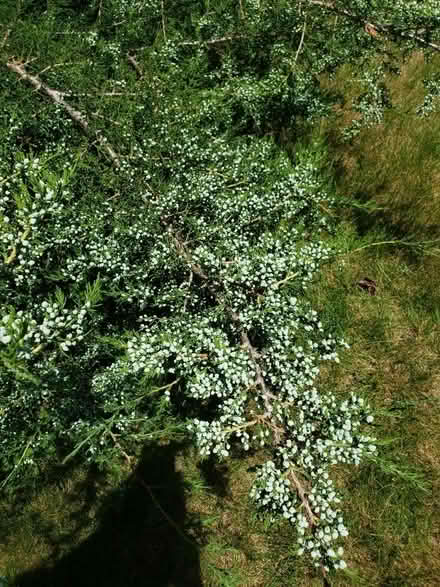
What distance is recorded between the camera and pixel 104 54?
10.4 feet

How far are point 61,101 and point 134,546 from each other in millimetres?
3605

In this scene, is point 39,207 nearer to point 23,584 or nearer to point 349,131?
point 349,131

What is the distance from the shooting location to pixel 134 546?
3.46m

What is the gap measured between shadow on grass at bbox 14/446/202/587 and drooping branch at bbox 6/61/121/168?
2.56 m

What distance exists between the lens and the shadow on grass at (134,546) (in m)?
3.36

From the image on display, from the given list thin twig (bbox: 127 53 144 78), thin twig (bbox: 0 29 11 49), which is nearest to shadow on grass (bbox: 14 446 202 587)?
thin twig (bbox: 127 53 144 78)

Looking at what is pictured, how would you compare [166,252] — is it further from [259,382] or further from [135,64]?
[135,64]

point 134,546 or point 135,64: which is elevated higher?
point 135,64

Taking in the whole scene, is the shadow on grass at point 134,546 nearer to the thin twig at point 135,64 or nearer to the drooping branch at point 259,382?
the drooping branch at point 259,382

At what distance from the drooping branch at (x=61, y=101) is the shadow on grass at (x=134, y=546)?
256 centimetres

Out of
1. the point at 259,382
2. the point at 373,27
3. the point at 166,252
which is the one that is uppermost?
the point at 373,27

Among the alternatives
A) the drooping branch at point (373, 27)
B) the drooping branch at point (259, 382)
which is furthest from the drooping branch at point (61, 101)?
the drooping branch at point (373, 27)

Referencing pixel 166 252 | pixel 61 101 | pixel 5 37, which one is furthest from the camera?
pixel 5 37

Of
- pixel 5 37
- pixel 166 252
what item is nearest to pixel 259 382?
pixel 166 252
